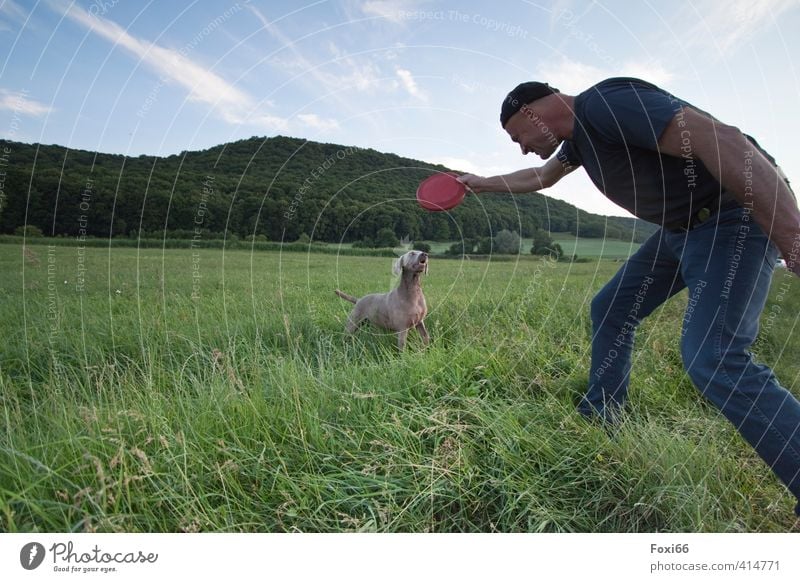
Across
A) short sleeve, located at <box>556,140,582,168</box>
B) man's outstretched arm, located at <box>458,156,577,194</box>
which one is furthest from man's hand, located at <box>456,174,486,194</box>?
short sleeve, located at <box>556,140,582,168</box>

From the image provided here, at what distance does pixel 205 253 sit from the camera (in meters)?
4.09

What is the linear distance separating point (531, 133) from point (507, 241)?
5.78ft

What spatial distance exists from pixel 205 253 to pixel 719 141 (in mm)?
3799

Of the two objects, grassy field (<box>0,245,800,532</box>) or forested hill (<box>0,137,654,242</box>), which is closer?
grassy field (<box>0,245,800,532</box>)

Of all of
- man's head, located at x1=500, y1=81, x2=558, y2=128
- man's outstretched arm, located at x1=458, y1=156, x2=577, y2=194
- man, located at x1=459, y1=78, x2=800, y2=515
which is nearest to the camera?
man, located at x1=459, y1=78, x2=800, y2=515

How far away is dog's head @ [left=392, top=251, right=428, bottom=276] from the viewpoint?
4.06 m

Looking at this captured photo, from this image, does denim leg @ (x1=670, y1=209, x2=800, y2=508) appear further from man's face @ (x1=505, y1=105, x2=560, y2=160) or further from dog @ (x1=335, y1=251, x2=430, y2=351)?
dog @ (x1=335, y1=251, x2=430, y2=351)

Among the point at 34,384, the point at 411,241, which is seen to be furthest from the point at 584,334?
the point at 34,384

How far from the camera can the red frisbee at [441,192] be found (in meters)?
2.94

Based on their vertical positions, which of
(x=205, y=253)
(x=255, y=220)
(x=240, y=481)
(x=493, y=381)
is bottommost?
(x=240, y=481)

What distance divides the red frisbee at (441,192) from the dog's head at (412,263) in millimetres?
1084

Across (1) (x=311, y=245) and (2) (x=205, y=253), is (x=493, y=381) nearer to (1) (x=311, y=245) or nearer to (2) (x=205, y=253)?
(1) (x=311, y=245)

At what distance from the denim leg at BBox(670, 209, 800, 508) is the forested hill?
1.45 m
